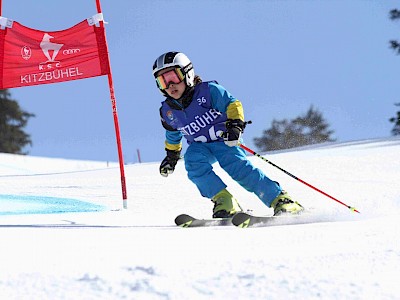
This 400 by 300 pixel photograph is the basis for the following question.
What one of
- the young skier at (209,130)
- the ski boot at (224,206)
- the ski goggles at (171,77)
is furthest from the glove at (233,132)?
the ski goggles at (171,77)

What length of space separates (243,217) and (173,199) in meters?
2.14

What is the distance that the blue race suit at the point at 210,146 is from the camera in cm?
366

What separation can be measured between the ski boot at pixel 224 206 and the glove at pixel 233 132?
34 centimetres

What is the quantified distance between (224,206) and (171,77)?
96cm

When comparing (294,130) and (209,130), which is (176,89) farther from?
(294,130)

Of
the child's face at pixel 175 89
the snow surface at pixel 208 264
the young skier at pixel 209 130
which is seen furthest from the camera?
the child's face at pixel 175 89

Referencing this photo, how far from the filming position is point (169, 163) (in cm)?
403

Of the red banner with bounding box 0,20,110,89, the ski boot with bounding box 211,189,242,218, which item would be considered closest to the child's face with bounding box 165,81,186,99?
the ski boot with bounding box 211,189,242,218

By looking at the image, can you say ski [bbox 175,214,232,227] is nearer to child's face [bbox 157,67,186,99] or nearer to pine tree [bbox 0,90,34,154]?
child's face [bbox 157,67,186,99]

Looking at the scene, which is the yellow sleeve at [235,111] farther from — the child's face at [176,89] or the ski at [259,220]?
the ski at [259,220]

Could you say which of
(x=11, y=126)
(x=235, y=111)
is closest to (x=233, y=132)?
(x=235, y=111)

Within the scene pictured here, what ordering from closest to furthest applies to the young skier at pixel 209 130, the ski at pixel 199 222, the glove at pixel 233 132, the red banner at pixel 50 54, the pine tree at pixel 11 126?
the ski at pixel 199 222, the glove at pixel 233 132, the young skier at pixel 209 130, the red banner at pixel 50 54, the pine tree at pixel 11 126

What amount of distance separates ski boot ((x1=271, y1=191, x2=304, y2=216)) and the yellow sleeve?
0.60m

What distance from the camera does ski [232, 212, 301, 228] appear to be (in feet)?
Answer: 9.82
